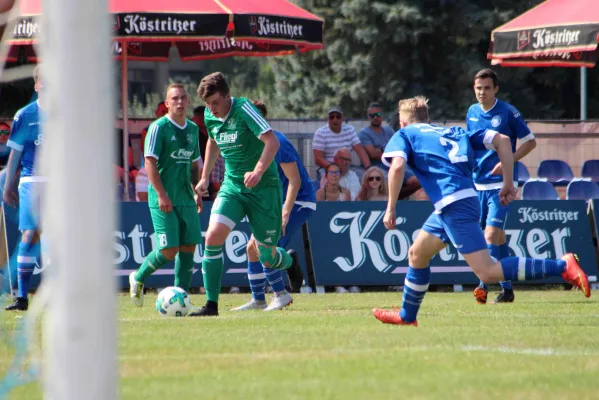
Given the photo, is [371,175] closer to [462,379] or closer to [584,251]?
[584,251]

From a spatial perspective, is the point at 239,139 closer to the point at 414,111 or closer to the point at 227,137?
the point at 227,137

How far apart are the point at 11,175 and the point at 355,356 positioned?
5654mm

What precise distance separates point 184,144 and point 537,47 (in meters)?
6.99

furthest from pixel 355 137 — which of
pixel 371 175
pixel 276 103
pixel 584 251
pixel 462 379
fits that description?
pixel 276 103

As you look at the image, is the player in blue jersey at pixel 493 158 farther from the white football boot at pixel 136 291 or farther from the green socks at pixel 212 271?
the white football boot at pixel 136 291

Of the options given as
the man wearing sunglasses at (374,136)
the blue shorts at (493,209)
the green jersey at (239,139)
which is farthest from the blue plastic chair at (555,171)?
the green jersey at (239,139)

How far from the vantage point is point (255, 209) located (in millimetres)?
10352

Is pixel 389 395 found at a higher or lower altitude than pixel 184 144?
lower

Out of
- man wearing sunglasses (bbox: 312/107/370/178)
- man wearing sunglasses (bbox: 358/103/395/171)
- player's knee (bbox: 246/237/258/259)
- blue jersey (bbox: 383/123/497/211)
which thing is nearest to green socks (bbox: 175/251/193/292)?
player's knee (bbox: 246/237/258/259)

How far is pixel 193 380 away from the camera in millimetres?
5773

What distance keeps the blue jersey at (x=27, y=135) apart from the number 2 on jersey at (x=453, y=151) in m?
4.05

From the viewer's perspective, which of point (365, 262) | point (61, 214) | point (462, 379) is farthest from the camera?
point (365, 262)

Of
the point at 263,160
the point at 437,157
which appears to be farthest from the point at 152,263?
the point at 437,157

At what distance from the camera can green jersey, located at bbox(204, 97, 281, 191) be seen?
10.0 metres
